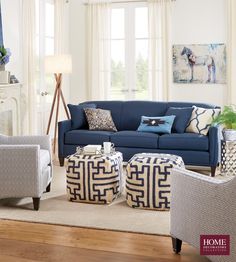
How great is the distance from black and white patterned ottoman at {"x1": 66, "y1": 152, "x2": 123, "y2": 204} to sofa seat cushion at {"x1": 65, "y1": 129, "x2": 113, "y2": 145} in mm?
1437

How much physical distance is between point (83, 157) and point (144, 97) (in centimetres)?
440

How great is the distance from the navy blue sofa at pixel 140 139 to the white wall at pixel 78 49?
99.1 inches

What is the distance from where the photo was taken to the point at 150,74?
8.73 meters

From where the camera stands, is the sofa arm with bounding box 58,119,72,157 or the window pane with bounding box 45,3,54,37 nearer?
the sofa arm with bounding box 58,119,72,157

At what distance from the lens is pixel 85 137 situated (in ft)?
20.4

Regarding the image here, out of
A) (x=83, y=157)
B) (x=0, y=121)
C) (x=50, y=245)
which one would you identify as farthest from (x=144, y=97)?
(x=50, y=245)

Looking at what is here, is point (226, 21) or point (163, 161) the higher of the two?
point (226, 21)

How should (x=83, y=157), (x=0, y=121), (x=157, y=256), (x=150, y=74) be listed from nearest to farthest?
(x=157, y=256) → (x=83, y=157) → (x=0, y=121) → (x=150, y=74)

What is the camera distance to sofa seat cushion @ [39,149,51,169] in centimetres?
464

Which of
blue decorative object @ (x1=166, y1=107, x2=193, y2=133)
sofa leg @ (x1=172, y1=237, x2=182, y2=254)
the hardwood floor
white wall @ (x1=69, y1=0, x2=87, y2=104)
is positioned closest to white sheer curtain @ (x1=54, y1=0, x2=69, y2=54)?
white wall @ (x1=69, y1=0, x2=87, y2=104)

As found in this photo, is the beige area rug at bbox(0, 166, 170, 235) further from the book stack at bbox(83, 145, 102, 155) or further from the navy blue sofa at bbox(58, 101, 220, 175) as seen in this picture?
the navy blue sofa at bbox(58, 101, 220, 175)

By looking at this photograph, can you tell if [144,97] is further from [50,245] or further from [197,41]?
[50,245]

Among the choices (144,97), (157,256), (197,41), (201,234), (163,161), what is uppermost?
(197,41)

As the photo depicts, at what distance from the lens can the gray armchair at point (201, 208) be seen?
2.74 meters
